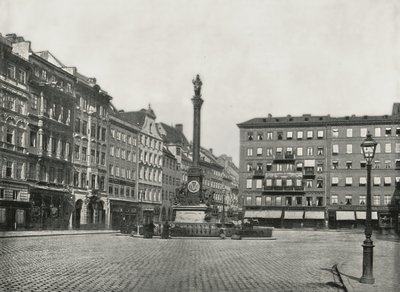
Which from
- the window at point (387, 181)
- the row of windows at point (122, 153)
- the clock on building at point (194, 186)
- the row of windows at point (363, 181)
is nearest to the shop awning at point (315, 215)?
the row of windows at point (363, 181)

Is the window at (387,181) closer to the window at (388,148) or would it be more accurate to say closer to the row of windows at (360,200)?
the row of windows at (360,200)

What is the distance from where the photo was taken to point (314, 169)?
98.9 m

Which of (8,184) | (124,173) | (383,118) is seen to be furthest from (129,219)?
(383,118)

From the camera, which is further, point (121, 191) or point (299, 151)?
point (299, 151)

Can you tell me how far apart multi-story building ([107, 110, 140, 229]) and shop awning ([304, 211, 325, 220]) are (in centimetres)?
3116

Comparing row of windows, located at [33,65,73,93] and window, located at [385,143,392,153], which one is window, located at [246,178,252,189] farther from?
row of windows, located at [33,65,73,93]

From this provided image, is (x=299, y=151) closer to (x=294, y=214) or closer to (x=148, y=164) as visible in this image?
(x=294, y=214)

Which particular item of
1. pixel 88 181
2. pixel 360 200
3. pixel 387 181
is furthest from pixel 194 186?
pixel 387 181

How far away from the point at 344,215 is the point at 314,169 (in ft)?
33.0

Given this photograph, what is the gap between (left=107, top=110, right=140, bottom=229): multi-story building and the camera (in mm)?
75812

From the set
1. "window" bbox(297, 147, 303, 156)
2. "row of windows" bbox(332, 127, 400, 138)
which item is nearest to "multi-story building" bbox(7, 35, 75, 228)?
"window" bbox(297, 147, 303, 156)

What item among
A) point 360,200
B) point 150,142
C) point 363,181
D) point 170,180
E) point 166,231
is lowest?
point 166,231

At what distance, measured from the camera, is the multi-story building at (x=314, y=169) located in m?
94.9

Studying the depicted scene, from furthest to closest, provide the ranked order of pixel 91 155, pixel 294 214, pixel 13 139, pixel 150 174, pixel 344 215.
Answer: pixel 294 214
pixel 344 215
pixel 150 174
pixel 91 155
pixel 13 139
